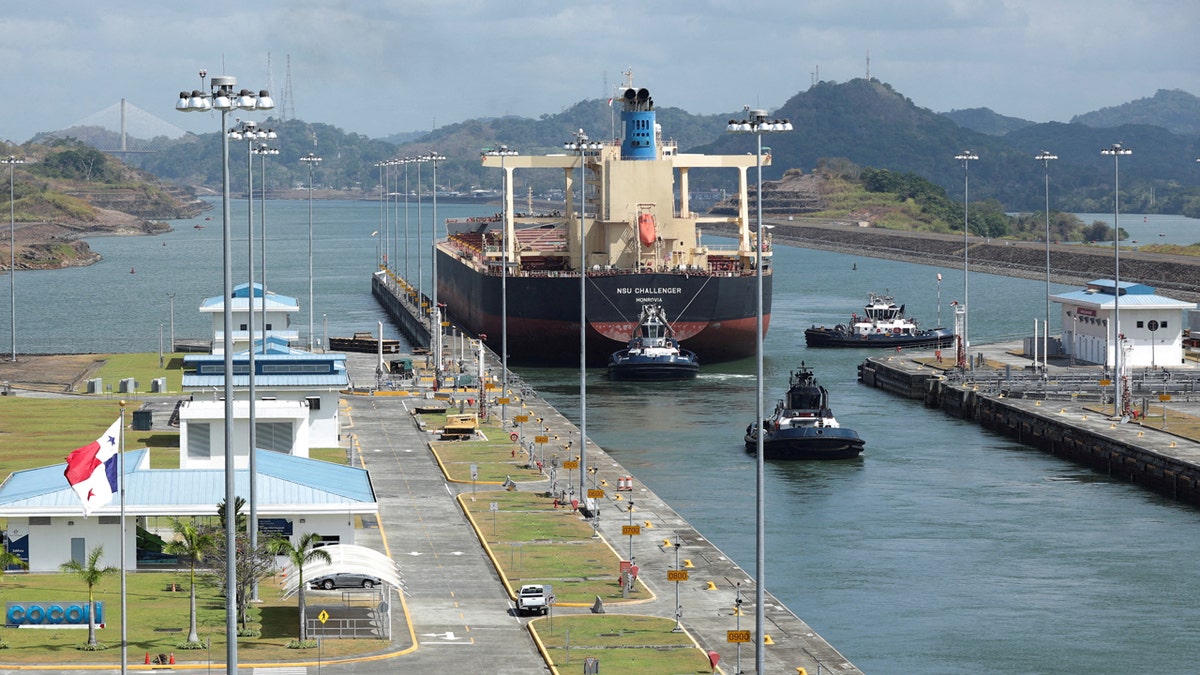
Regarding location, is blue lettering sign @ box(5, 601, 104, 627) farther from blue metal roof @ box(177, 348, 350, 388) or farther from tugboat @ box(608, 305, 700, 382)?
tugboat @ box(608, 305, 700, 382)

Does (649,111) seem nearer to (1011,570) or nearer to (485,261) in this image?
(485,261)

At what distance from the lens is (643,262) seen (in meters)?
127

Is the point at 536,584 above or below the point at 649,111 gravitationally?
below

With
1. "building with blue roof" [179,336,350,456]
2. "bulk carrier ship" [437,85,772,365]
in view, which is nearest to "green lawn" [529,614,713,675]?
"building with blue roof" [179,336,350,456]

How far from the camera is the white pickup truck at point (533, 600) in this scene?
50.5 meters

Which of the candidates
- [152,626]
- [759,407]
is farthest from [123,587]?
[759,407]

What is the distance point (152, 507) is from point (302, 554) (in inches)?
366

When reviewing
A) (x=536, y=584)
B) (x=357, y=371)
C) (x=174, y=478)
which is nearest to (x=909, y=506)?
(x=536, y=584)

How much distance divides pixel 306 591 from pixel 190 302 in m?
149

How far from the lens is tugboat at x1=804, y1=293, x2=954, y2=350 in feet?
463

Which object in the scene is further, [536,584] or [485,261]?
[485,261]

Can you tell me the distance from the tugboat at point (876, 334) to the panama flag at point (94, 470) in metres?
102

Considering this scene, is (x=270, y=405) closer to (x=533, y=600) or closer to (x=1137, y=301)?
(x=533, y=600)

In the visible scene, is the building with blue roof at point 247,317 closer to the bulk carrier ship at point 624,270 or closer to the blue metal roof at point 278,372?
the bulk carrier ship at point 624,270
